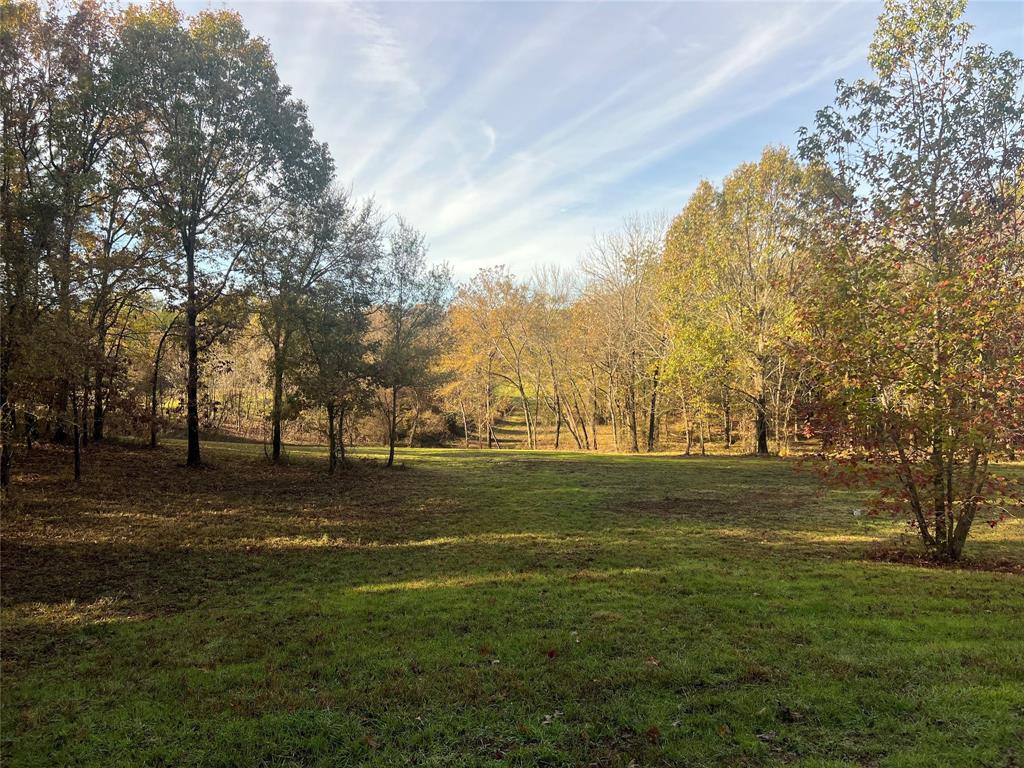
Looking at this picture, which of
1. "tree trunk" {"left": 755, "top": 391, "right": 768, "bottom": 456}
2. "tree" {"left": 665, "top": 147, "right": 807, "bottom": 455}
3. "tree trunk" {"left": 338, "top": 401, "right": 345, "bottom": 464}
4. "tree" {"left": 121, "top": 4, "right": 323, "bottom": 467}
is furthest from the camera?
"tree trunk" {"left": 755, "top": 391, "right": 768, "bottom": 456}

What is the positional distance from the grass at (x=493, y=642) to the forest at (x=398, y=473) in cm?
5

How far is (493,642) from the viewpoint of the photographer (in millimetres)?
5625

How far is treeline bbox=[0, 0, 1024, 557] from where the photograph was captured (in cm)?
828

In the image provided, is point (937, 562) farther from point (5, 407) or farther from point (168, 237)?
point (168, 237)

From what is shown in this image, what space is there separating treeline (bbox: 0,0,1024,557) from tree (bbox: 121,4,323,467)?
0.07m

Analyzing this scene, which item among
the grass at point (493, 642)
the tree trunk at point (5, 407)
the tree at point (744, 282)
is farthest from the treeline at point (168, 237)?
the tree at point (744, 282)

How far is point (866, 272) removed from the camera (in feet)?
27.5

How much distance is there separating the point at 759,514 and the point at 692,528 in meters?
2.73

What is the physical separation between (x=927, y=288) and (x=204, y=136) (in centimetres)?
1849

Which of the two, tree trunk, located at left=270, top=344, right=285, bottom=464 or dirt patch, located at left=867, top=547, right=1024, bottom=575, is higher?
tree trunk, located at left=270, top=344, right=285, bottom=464

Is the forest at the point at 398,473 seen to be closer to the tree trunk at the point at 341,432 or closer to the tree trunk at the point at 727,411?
the tree trunk at the point at 341,432

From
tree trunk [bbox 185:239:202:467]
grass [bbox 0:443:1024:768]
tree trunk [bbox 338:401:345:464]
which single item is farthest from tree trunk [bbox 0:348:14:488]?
tree trunk [bbox 338:401:345:464]

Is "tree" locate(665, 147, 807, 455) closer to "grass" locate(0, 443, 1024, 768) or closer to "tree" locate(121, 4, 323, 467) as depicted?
"grass" locate(0, 443, 1024, 768)

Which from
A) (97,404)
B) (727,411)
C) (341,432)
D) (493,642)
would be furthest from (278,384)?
(727,411)
